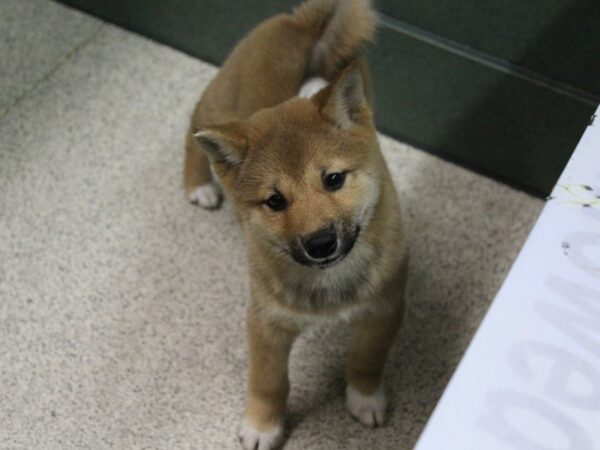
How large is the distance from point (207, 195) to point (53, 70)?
2.00 feet

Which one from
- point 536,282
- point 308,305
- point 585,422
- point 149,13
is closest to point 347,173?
point 308,305

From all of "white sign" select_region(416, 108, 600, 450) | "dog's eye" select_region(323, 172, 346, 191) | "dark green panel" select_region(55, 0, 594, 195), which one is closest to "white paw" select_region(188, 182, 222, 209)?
"dark green panel" select_region(55, 0, 594, 195)

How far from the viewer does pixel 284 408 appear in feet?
4.32

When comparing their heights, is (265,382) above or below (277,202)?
below

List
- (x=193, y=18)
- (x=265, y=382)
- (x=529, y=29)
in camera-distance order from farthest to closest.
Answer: (x=193, y=18) < (x=529, y=29) < (x=265, y=382)

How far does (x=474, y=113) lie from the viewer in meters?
1.64

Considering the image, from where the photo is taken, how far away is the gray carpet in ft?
4.48

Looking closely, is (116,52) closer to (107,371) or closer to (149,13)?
(149,13)

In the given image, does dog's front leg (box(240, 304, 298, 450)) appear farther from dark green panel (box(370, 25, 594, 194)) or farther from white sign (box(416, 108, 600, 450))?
dark green panel (box(370, 25, 594, 194))

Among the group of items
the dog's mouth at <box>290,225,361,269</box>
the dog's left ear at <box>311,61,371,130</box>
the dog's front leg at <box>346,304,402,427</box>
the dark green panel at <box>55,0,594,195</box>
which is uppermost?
the dog's left ear at <box>311,61,371,130</box>

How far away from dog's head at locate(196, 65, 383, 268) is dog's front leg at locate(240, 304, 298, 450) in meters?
0.15

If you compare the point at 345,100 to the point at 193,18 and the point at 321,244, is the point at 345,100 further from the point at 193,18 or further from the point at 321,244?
the point at 193,18

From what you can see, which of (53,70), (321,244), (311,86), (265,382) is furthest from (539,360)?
(53,70)

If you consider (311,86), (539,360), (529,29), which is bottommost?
(311,86)
